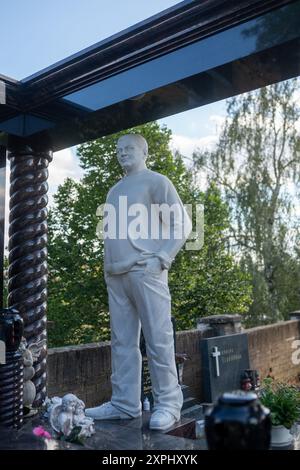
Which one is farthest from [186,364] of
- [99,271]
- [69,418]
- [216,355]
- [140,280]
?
[99,271]

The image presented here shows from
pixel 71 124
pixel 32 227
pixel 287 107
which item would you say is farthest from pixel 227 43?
pixel 287 107

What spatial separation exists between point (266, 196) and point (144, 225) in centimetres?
959

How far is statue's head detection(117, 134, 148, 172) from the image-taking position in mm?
3648

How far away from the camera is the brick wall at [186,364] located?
179 inches

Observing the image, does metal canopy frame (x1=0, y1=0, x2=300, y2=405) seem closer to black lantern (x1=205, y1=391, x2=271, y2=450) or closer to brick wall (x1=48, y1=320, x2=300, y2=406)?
brick wall (x1=48, y1=320, x2=300, y2=406)

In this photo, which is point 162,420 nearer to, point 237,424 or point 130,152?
point 237,424

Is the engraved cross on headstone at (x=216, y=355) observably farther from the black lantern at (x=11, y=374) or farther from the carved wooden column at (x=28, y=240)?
the black lantern at (x=11, y=374)

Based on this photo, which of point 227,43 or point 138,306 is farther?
point 138,306

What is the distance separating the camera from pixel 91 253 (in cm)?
1043

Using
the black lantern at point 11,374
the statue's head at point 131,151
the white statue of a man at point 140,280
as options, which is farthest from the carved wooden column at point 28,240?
the statue's head at point 131,151

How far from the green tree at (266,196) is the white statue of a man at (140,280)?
9133 mm

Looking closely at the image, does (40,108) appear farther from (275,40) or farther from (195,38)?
(275,40)
